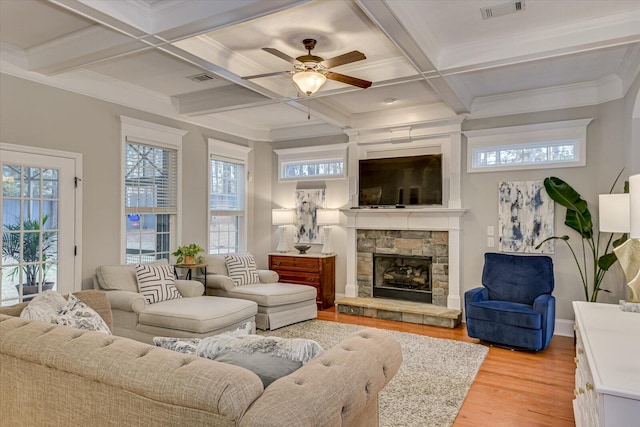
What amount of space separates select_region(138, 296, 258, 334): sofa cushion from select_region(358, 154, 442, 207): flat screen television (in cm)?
252

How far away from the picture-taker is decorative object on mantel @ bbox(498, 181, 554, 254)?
16.1 feet

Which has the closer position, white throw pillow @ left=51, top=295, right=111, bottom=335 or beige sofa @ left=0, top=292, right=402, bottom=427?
beige sofa @ left=0, top=292, right=402, bottom=427

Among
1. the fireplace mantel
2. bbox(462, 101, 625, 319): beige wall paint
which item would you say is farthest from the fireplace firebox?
bbox(462, 101, 625, 319): beige wall paint

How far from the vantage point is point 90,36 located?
3469 mm

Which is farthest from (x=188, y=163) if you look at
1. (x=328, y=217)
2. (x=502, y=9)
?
(x=502, y=9)

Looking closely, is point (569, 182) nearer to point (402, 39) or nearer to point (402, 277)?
point (402, 277)

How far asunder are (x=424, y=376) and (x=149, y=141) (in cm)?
410

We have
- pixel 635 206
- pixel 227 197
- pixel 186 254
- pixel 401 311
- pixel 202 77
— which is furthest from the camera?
pixel 227 197

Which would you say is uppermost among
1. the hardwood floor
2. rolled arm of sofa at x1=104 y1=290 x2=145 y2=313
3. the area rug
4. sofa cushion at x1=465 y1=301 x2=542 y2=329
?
rolled arm of sofa at x1=104 y1=290 x2=145 y2=313

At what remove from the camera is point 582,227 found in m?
4.60

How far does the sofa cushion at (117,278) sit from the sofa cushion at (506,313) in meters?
3.66

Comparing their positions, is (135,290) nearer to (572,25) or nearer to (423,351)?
(423,351)

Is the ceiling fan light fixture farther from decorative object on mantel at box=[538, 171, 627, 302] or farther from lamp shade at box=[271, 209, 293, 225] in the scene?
lamp shade at box=[271, 209, 293, 225]

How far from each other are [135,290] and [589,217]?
16.6ft
